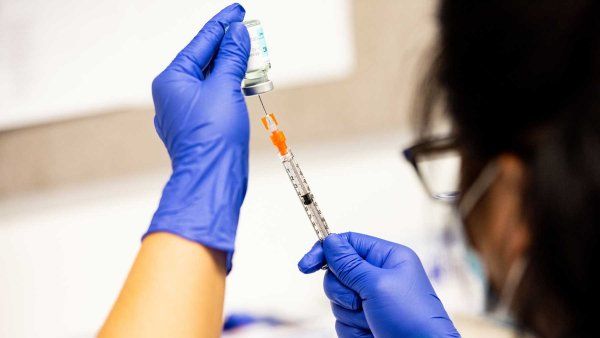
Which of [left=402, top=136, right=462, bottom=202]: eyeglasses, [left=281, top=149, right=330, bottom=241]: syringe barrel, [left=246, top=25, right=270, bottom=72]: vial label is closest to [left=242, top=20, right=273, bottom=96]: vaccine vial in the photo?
[left=246, top=25, right=270, bottom=72]: vial label

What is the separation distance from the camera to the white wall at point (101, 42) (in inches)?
48.9

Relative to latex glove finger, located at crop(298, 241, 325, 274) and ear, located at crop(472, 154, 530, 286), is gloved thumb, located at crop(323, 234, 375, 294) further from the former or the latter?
ear, located at crop(472, 154, 530, 286)

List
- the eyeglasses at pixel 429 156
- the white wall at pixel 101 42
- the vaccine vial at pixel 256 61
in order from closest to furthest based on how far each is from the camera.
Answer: the eyeglasses at pixel 429 156
the vaccine vial at pixel 256 61
the white wall at pixel 101 42

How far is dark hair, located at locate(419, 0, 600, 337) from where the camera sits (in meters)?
0.51

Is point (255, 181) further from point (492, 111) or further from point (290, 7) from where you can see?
point (492, 111)

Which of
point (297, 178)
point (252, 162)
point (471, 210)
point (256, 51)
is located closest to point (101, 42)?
point (252, 162)

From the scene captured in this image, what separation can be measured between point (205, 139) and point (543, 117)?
433 mm

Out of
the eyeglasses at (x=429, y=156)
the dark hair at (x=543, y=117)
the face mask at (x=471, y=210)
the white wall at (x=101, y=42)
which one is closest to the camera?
the dark hair at (x=543, y=117)

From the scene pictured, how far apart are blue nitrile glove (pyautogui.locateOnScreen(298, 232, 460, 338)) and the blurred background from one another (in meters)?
0.48

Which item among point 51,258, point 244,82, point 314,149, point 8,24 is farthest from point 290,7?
point 51,258

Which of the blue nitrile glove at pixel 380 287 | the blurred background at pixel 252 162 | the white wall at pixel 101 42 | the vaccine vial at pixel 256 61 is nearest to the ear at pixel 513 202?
the blue nitrile glove at pixel 380 287

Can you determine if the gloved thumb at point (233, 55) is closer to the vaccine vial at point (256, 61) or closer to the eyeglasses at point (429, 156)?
the vaccine vial at point (256, 61)

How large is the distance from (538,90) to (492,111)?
0.18 ft

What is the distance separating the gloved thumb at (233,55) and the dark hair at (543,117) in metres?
0.31
